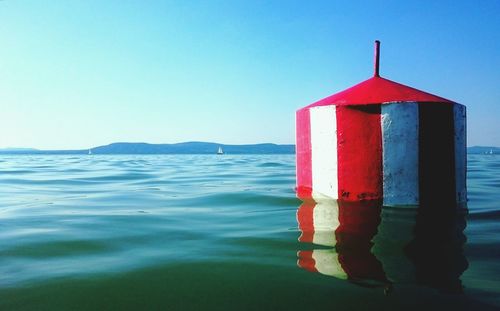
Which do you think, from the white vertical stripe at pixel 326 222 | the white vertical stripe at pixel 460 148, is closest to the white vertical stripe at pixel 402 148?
the white vertical stripe at pixel 460 148

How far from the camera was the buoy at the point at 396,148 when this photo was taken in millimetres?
2891

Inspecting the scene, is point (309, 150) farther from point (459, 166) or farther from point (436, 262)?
point (436, 262)

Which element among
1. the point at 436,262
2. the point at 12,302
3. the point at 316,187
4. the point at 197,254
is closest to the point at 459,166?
the point at 316,187

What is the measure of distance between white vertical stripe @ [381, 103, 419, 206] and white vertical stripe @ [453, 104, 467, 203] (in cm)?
39

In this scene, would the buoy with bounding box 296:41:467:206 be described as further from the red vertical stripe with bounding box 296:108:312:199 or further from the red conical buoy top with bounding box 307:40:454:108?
the red vertical stripe with bounding box 296:108:312:199

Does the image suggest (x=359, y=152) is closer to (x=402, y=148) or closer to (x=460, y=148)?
(x=402, y=148)

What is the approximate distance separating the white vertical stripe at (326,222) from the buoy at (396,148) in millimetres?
136

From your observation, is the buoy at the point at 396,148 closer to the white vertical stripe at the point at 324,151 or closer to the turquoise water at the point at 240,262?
the white vertical stripe at the point at 324,151

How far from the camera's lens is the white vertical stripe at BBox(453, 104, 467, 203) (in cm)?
300

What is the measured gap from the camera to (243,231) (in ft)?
8.64

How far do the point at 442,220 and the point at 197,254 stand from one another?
1.90m

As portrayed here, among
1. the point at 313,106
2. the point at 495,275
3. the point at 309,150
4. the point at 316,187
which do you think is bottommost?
the point at 495,275

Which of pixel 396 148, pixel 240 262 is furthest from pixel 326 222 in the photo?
pixel 240 262

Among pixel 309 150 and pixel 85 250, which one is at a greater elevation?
pixel 309 150
